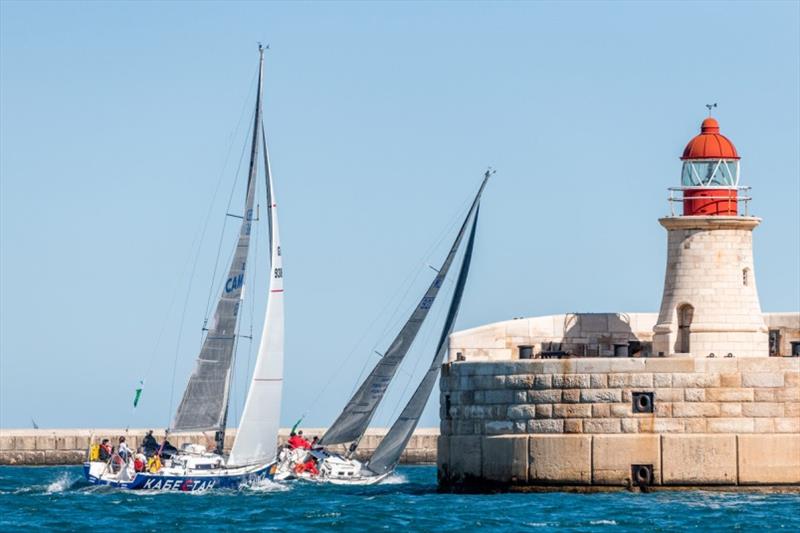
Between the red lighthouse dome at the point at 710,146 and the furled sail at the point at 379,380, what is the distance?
812 centimetres

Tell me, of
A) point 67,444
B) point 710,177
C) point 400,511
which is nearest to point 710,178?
point 710,177

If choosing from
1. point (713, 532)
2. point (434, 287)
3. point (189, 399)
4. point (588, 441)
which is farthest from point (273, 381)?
point (713, 532)

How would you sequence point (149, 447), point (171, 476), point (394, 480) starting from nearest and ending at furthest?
point (171, 476), point (149, 447), point (394, 480)

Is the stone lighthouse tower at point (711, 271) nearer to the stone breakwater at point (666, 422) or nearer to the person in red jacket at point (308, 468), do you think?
the stone breakwater at point (666, 422)

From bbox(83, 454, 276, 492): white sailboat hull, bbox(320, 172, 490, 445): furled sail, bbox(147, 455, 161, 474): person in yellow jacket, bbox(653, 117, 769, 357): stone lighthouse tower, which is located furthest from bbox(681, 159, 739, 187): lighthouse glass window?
bbox(147, 455, 161, 474): person in yellow jacket

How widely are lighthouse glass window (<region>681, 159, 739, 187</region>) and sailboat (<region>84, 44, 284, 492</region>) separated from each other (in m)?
9.81

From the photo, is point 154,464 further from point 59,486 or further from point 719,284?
point 719,284

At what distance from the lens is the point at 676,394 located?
35.2 meters

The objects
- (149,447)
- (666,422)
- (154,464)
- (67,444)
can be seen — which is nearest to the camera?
(666,422)

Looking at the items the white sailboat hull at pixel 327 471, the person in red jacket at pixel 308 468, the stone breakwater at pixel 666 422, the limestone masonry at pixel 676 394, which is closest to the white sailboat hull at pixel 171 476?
the white sailboat hull at pixel 327 471

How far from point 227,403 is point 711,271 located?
11807 millimetres

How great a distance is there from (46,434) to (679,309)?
25952mm

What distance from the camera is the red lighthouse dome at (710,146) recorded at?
37.5 meters

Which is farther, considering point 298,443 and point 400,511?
point 298,443
